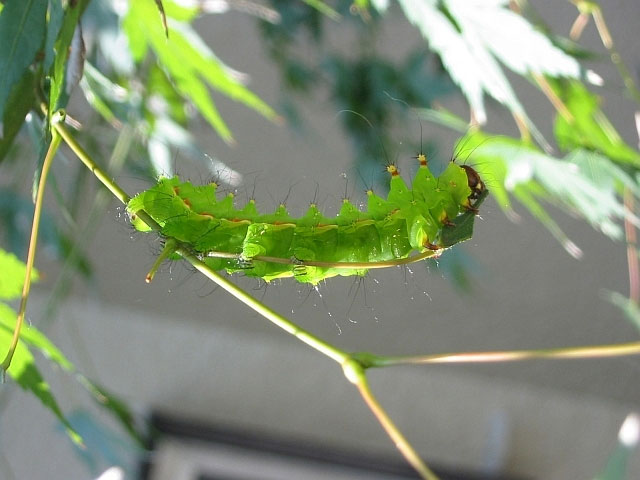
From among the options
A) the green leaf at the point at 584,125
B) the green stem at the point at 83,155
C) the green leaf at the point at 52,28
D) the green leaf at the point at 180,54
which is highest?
the green leaf at the point at 180,54

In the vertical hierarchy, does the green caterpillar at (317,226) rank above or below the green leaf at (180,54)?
below

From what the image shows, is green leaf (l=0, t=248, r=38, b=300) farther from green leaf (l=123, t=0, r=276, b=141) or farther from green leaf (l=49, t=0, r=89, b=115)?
green leaf (l=123, t=0, r=276, b=141)

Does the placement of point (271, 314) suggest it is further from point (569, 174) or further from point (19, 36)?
point (569, 174)

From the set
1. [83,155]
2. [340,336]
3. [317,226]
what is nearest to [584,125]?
[317,226]

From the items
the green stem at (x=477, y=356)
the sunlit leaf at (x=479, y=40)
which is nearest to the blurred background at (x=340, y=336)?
the sunlit leaf at (x=479, y=40)

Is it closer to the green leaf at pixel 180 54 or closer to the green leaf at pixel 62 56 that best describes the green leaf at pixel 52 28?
the green leaf at pixel 62 56

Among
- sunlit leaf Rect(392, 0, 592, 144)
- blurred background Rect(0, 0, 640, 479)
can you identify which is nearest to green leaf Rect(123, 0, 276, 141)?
sunlit leaf Rect(392, 0, 592, 144)
